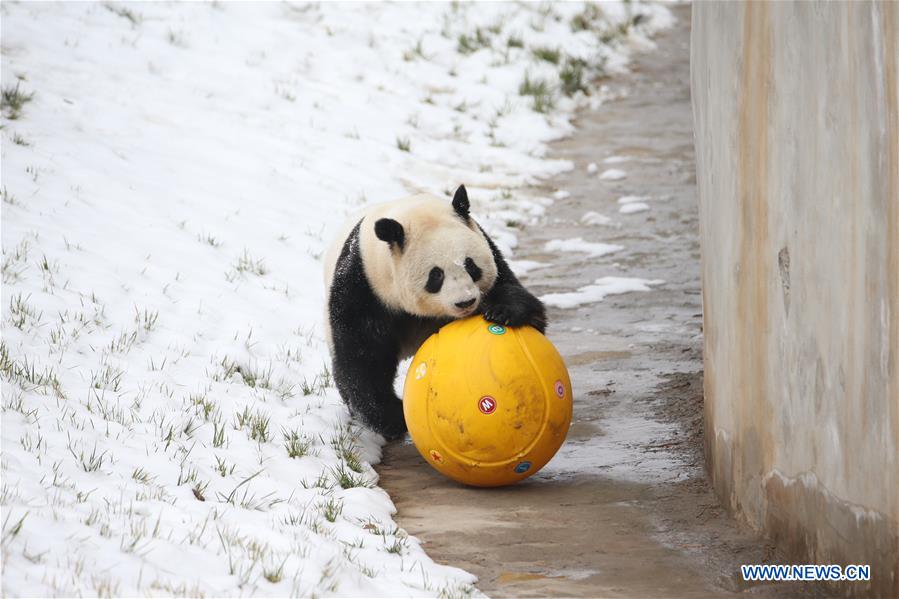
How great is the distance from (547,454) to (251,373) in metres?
1.93

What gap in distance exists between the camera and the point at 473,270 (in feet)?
17.3

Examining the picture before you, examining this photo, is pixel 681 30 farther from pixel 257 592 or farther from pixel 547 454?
pixel 257 592

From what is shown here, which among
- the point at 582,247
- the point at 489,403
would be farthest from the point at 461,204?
the point at 582,247

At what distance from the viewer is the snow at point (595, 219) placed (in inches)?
402

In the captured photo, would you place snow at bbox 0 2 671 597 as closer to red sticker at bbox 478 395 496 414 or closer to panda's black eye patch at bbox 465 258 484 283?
red sticker at bbox 478 395 496 414

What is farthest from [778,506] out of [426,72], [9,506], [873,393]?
[426,72]

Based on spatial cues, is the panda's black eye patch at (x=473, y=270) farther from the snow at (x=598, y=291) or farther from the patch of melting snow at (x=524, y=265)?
the patch of melting snow at (x=524, y=265)

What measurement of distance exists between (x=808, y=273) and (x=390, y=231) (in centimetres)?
203

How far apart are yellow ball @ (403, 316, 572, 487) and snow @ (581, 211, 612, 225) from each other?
17.0ft

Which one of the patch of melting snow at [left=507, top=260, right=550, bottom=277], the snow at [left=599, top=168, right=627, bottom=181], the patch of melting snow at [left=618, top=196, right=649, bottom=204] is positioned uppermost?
the snow at [left=599, top=168, right=627, bottom=181]

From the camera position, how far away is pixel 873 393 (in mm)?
3443

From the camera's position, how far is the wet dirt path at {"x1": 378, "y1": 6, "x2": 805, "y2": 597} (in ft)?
13.8

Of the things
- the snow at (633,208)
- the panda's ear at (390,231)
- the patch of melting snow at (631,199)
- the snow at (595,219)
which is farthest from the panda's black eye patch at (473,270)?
the patch of melting snow at (631,199)

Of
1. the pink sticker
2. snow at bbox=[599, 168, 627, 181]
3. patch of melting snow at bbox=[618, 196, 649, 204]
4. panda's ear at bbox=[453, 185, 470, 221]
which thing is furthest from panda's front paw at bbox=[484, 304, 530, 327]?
snow at bbox=[599, 168, 627, 181]
